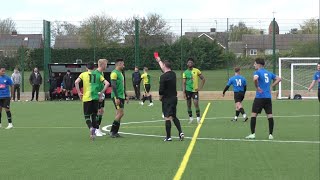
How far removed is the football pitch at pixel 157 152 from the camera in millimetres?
9766

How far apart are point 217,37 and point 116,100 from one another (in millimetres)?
26733

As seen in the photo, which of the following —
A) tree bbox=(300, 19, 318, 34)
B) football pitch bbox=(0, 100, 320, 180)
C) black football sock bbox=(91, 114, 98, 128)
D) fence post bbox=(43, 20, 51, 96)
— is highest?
tree bbox=(300, 19, 318, 34)

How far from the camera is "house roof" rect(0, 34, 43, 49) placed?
40.4m

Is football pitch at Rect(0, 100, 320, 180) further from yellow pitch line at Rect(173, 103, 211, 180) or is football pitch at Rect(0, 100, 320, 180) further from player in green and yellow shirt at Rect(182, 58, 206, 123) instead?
player in green and yellow shirt at Rect(182, 58, 206, 123)

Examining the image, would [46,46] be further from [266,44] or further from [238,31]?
[266,44]

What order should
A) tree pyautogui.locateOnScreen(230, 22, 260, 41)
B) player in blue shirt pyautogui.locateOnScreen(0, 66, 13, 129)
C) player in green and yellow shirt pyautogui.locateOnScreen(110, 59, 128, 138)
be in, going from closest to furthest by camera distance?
player in green and yellow shirt pyautogui.locateOnScreen(110, 59, 128, 138) → player in blue shirt pyautogui.locateOnScreen(0, 66, 13, 129) → tree pyautogui.locateOnScreen(230, 22, 260, 41)

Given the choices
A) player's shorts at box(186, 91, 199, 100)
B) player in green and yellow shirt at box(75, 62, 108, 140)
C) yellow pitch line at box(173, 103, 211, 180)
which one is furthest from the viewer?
player's shorts at box(186, 91, 199, 100)

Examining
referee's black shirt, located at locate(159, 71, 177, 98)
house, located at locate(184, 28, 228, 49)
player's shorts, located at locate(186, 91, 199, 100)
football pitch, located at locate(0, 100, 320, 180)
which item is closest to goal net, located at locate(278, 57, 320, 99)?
house, located at locate(184, 28, 228, 49)

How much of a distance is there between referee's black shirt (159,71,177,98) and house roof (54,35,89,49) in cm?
2728

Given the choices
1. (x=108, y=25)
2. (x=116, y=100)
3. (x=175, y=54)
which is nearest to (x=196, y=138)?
(x=116, y=100)

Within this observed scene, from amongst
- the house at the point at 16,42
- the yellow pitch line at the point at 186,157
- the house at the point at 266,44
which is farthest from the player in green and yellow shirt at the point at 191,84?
the house at the point at 16,42

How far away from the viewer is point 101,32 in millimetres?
43500

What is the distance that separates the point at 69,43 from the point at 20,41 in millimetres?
3342

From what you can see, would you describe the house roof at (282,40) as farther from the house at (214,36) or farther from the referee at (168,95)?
the referee at (168,95)
